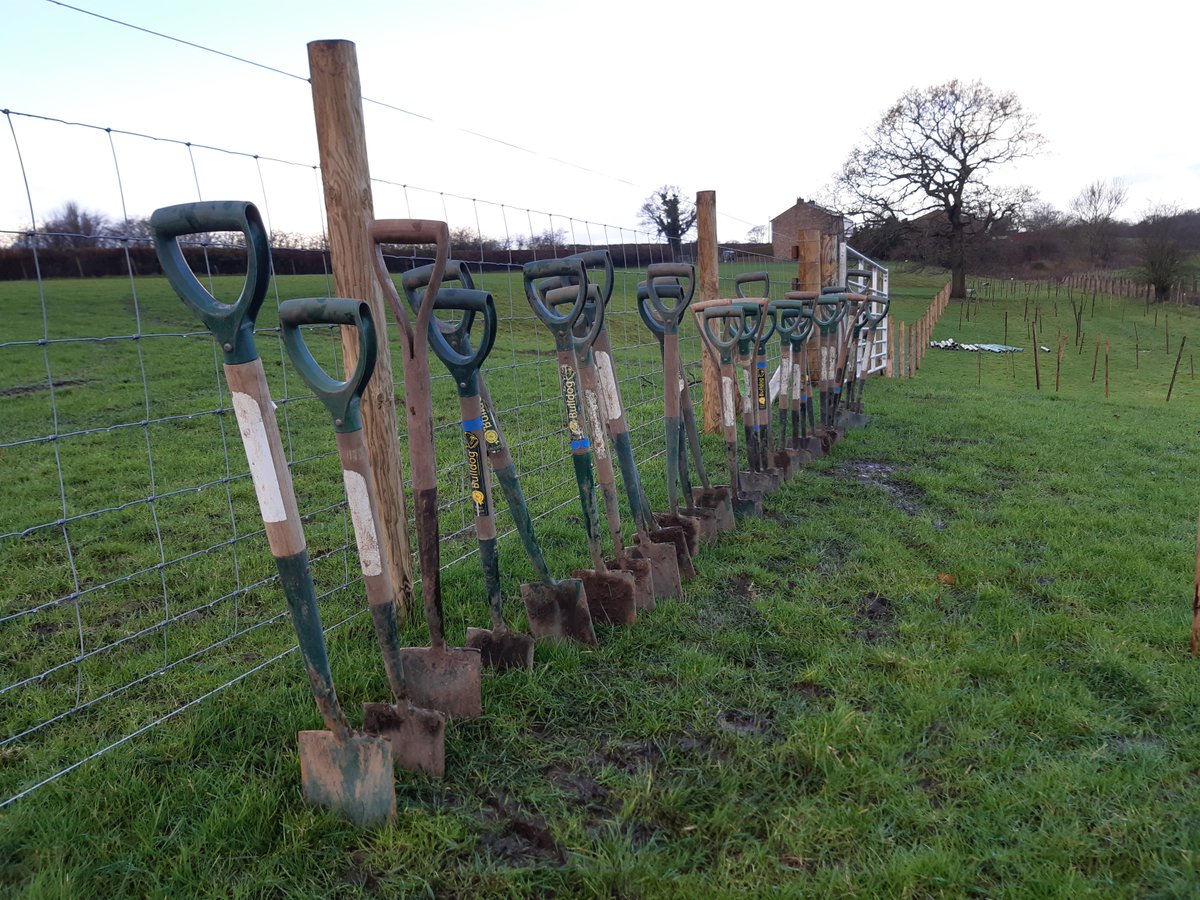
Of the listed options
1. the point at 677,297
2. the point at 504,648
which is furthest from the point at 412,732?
the point at 677,297

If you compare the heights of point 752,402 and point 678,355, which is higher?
point 678,355

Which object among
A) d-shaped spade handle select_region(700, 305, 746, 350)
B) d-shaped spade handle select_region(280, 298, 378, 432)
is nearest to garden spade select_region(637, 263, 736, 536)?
d-shaped spade handle select_region(700, 305, 746, 350)

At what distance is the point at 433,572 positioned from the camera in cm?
245

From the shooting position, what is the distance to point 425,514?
240 centimetres

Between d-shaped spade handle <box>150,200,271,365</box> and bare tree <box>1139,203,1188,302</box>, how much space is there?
42.3 meters

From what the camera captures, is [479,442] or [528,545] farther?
[528,545]

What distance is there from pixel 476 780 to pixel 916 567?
255 cm

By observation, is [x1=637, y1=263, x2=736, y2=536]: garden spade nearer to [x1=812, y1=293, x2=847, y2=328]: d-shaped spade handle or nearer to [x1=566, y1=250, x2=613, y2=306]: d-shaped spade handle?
[x1=566, y1=250, x2=613, y2=306]: d-shaped spade handle

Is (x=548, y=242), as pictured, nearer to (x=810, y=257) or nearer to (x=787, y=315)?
(x=787, y=315)

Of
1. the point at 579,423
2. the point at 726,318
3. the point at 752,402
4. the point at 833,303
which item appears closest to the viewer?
the point at 579,423

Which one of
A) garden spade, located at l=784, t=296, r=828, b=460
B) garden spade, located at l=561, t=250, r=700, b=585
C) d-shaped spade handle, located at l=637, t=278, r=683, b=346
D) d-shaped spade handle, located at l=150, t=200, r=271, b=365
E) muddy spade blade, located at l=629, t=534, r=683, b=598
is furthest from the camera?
garden spade, located at l=784, t=296, r=828, b=460

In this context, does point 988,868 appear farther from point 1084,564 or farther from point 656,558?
point 1084,564

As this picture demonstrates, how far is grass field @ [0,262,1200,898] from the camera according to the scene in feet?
6.06

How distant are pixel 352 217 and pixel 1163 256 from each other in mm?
41944
